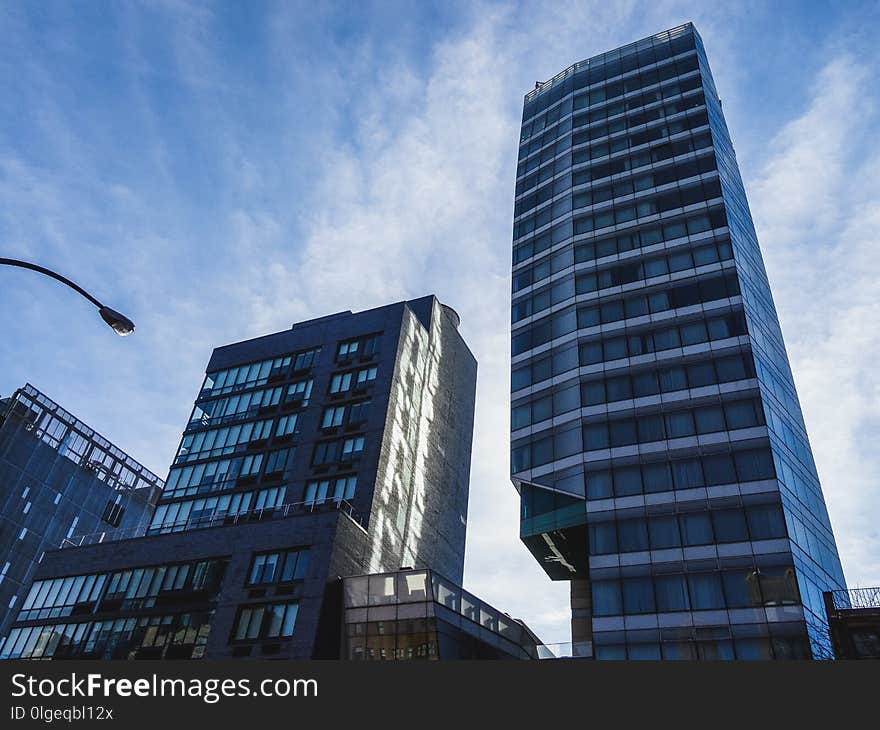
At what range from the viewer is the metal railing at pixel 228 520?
5500cm

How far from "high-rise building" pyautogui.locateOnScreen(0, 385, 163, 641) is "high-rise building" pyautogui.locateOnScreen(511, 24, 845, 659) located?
5763 cm

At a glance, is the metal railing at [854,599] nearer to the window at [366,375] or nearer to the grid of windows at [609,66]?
the window at [366,375]

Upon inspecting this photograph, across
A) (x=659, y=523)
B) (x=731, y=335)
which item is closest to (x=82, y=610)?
(x=659, y=523)

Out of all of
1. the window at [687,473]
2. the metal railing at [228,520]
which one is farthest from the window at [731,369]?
the metal railing at [228,520]

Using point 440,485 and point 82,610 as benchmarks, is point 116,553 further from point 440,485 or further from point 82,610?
point 440,485

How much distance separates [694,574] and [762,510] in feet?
19.3

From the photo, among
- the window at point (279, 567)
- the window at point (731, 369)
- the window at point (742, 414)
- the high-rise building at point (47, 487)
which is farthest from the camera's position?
the high-rise building at point (47, 487)

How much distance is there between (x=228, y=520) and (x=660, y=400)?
36.3 meters

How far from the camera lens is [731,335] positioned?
51.8 meters

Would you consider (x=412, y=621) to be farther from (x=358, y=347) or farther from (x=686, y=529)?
(x=358, y=347)

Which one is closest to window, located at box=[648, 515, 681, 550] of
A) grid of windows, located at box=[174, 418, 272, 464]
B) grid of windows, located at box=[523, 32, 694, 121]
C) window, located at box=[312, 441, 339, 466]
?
window, located at box=[312, 441, 339, 466]

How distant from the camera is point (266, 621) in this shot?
45094mm

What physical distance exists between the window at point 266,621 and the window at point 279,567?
5.83ft

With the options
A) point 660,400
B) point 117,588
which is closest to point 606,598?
point 660,400
